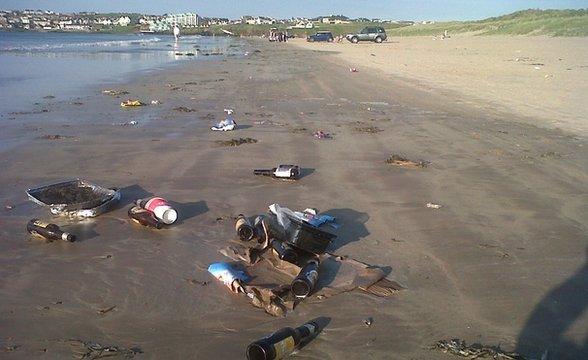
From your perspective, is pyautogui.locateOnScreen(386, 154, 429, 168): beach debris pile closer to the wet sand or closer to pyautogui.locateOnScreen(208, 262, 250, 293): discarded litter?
the wet sand

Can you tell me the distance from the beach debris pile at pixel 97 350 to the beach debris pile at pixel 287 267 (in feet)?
3.66

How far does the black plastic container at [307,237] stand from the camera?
504 cm

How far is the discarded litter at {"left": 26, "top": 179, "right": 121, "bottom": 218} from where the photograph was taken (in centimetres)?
606

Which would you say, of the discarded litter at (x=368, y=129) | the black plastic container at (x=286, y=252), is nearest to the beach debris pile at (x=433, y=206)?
the black plastic container at (x=286, y=252)

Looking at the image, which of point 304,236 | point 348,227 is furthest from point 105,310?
point 348,227

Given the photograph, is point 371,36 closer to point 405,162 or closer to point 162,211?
point 405,162

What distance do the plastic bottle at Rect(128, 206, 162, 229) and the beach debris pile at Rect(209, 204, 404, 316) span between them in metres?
1.00

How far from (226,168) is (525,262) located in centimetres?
481

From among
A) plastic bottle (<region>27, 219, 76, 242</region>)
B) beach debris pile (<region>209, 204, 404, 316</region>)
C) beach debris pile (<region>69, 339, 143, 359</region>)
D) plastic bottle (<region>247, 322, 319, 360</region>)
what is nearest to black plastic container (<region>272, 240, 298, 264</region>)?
beach debris pile (<region>209, 204, 404, 316</region>)

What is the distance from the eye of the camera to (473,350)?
12.5ft

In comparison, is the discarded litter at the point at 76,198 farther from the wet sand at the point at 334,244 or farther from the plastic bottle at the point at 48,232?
the plastic bottle at the point at 48,232

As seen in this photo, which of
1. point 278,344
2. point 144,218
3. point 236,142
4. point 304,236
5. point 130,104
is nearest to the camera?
point 278,344

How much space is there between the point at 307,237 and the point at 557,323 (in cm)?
232

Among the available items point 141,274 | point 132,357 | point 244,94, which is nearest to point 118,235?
point 141,274
